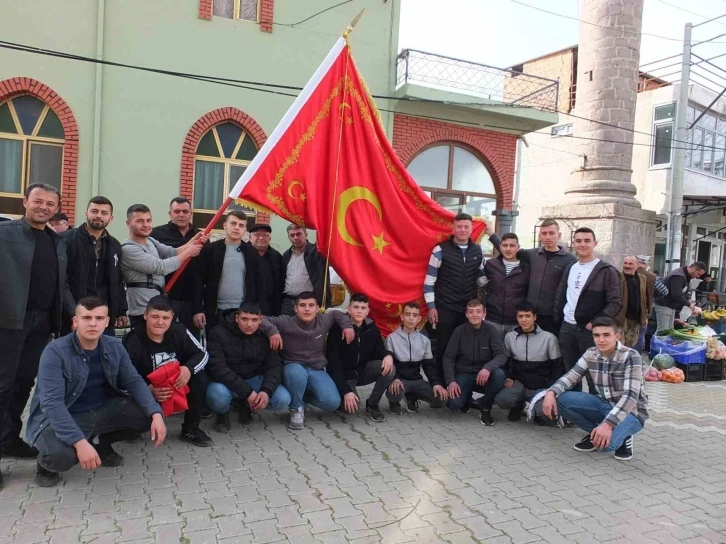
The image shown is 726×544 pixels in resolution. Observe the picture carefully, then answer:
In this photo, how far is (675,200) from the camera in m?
14.6

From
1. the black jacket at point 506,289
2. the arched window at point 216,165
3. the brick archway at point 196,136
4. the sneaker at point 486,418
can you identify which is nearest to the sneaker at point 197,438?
the sneaker at point 486,418

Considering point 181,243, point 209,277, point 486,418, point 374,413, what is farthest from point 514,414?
point 181,243

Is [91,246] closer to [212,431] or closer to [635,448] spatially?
[212,431]

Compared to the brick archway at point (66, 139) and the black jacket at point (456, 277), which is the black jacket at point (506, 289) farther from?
the brick archway at point (66, 139)

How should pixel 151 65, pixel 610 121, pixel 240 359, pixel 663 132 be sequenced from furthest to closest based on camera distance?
pixel 663 132, pixel 610 121, pixel 151 65, pixel 240 359

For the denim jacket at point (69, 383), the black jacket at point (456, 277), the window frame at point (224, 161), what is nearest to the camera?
the denim jacket at point (69, 383)

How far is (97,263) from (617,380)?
4.45 metres

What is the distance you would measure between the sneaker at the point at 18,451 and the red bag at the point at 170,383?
3.04 ft

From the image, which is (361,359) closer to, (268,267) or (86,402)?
(268,267)

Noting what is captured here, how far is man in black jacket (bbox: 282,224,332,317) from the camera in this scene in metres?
5.71

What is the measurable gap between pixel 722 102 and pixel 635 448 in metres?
21.1

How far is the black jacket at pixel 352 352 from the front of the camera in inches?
207

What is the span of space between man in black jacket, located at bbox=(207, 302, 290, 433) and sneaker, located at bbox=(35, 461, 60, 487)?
1.29m

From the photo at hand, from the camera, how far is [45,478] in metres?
3.52
